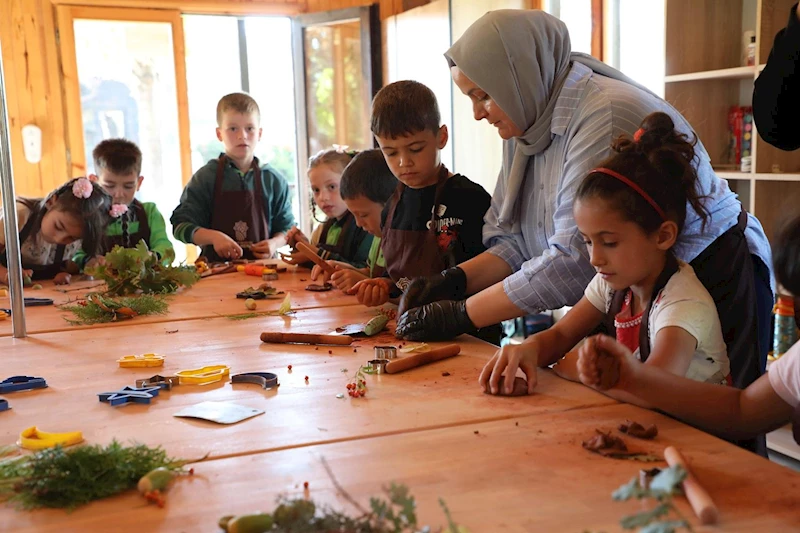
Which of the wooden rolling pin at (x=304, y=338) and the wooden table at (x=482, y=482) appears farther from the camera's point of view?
the wooden rolling pin at (x=304, y=338)

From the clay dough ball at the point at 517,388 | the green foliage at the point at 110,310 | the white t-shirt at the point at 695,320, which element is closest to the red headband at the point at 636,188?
the white t-shirt at the point at 695,320

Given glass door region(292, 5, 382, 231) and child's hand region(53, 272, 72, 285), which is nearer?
child's hand region(53, 272, 72, 285)

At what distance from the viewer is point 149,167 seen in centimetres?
622

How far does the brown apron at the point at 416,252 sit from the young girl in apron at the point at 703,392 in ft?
3.91

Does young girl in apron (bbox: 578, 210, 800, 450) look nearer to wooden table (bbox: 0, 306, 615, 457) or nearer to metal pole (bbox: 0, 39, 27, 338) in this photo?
wooden table (bbox: 0, 306, 615, 457)

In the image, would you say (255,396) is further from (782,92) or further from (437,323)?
(782,92)

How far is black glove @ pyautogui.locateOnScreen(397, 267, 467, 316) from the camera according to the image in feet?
6.81

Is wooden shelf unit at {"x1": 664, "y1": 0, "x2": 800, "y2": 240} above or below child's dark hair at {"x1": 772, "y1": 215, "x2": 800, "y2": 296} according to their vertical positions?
above

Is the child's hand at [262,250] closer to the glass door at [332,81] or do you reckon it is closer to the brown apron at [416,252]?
the brown apron at [416,252]

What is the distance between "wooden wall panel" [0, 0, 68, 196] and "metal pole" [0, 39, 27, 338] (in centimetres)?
399

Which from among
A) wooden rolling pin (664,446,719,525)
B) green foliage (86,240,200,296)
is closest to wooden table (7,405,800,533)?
wooden rolling pin (664,446,719,525)

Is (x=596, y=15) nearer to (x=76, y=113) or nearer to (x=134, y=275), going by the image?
(x=134, y=275)

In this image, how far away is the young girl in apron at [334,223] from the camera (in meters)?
3.34

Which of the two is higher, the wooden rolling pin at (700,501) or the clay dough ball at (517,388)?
the wooden rolling pin at (700,501)
